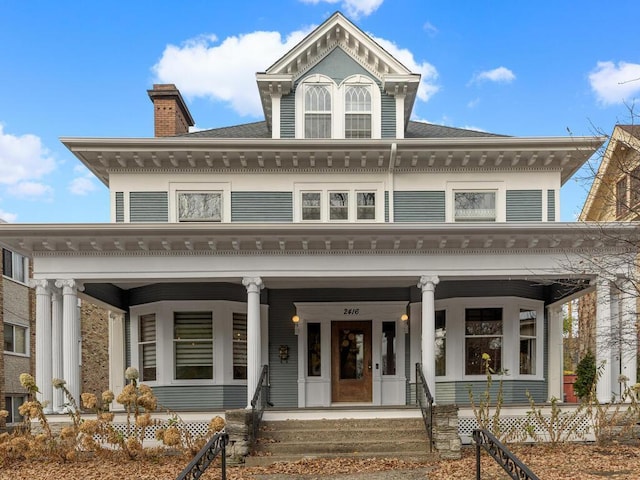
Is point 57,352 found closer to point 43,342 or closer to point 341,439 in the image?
point 43,342

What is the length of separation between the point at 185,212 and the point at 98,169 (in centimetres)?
239

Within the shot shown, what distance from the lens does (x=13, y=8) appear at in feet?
58.1

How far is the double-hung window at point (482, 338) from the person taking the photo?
1200cm

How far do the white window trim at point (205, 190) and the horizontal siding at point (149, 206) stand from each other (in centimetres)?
18

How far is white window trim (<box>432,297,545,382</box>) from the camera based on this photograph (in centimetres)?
1189

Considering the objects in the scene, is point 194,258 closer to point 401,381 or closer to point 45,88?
point 401,381

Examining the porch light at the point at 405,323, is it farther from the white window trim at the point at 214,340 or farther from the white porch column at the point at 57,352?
the white porch column at the point at 57,352

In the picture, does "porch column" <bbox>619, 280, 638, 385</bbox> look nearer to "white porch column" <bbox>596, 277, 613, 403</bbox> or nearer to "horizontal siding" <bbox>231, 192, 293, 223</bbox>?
"white porch column" <bbox>596, 277, 613, 403</bbox>

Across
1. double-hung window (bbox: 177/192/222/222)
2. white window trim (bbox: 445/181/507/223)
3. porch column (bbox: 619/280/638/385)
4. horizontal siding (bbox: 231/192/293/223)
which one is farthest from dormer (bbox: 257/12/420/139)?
porch column (bbox: 619/280/638/385)

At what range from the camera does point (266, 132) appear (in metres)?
13.5

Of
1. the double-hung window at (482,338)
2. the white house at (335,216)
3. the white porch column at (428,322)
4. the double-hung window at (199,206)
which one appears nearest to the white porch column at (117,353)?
the white house at (335,216)

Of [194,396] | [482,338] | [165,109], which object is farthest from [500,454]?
[165,109]

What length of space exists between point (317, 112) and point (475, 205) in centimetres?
439

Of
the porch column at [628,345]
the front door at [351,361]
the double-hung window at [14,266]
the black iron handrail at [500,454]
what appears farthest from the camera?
the double-hung window at [14,266]
